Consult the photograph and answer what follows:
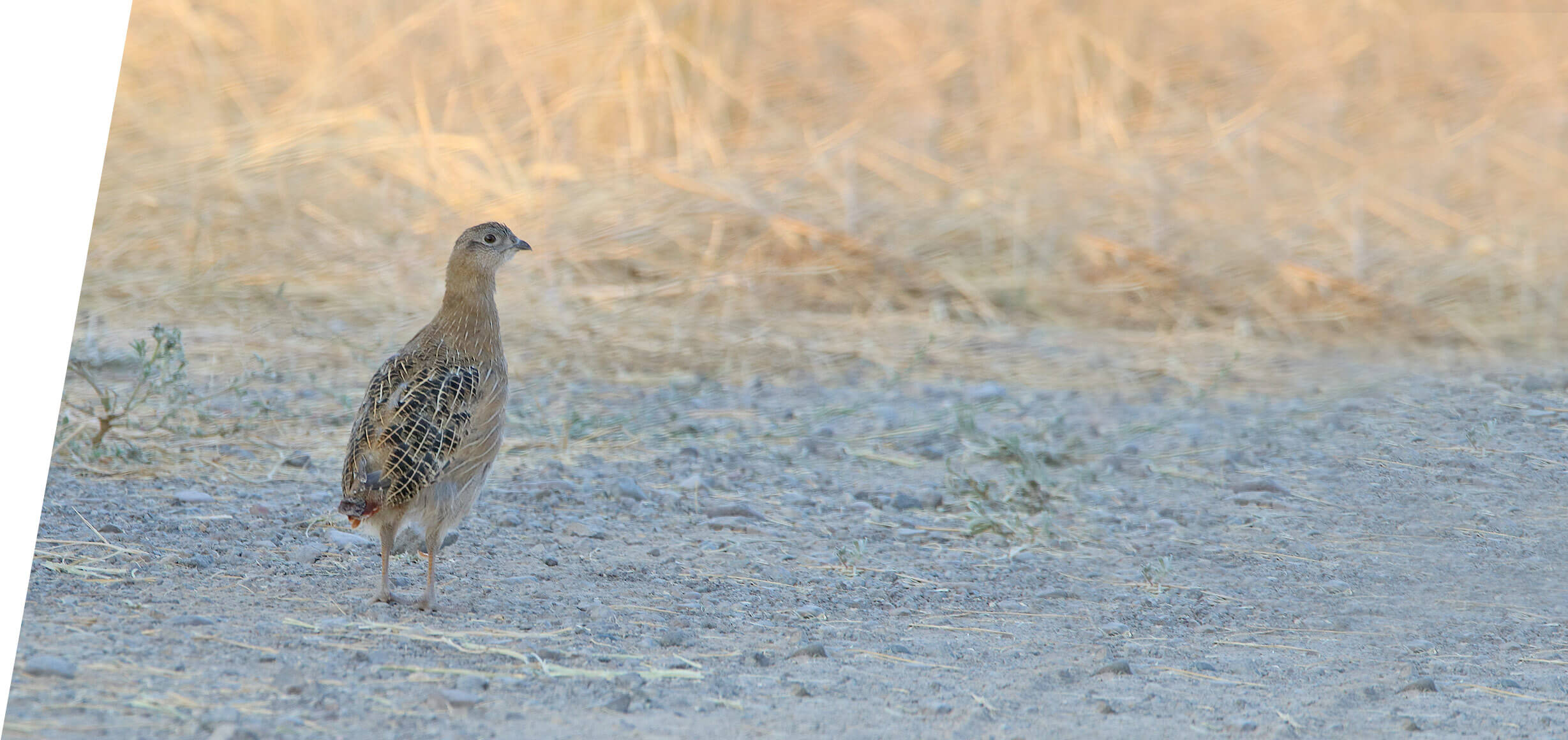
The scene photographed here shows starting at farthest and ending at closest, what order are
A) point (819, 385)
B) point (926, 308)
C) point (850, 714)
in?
point (926, 308) < point (819, 385) < point (850, 714)

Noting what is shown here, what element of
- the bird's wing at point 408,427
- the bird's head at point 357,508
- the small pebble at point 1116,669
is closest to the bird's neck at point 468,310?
the bird's wing at point 408,427

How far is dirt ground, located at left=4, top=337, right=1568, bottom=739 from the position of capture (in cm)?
324

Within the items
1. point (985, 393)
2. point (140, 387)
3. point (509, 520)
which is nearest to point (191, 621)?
point (509, 520)

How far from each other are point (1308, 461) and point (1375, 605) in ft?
3.54

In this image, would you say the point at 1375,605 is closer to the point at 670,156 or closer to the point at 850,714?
the point at 850,714

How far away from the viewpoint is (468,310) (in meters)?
4.40

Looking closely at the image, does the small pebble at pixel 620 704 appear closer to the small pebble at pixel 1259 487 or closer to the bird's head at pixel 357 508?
the bird's head at pixel 357 508

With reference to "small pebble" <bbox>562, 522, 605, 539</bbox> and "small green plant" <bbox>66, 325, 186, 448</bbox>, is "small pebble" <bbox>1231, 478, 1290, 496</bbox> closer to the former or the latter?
"small pebble" <bbox>562, 522, 605, 539</bbox>

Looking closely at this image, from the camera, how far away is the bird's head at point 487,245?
177 inches

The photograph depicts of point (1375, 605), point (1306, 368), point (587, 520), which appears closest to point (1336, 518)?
point (1375, 605)

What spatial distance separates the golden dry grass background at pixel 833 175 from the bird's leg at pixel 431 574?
2673 mm

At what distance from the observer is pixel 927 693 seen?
11.3ft

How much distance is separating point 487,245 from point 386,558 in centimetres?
113

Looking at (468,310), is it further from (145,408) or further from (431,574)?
(145,408)
